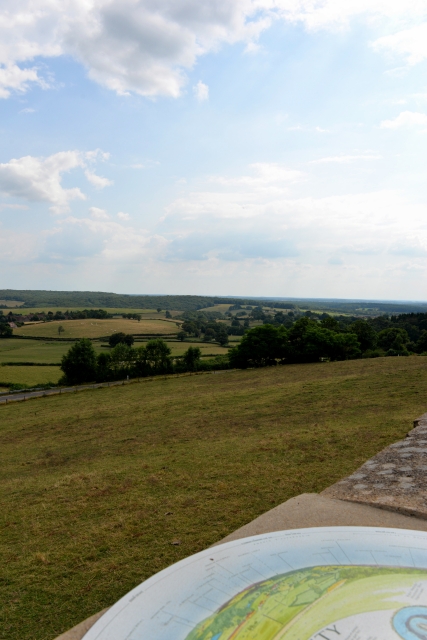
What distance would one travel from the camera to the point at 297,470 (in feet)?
35.5

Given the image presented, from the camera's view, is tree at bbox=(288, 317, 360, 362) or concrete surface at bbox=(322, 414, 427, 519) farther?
tree at bbox=(288, 317, 360, 362)

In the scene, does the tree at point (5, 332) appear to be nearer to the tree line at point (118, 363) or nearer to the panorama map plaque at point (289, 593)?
the tree line at point (118, 363)

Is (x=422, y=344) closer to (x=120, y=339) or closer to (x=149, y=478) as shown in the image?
(x=120, y=339)

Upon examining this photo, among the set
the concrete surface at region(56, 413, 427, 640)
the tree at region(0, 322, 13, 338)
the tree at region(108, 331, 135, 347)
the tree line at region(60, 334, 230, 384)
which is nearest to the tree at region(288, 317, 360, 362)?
the tree line at region(60, 334, 230, 384)

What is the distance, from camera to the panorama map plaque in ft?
14.0

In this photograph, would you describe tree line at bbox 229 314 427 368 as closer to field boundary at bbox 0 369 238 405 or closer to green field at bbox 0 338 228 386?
field boundary at bbox 0 369 238 405

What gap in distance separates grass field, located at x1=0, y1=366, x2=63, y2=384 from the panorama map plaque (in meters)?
51.9

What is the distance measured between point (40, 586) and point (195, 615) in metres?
3.11

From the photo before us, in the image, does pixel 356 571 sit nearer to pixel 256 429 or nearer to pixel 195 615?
pixel 195 615

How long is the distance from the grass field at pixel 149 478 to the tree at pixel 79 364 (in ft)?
91.9

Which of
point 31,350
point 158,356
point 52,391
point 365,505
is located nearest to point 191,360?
point 158,356

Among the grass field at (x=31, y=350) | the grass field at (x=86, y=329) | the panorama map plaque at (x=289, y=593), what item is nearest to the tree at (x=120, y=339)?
the grass field at (x=31, y=350)

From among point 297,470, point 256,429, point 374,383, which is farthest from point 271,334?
point 297,470

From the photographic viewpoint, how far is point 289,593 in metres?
4.87
